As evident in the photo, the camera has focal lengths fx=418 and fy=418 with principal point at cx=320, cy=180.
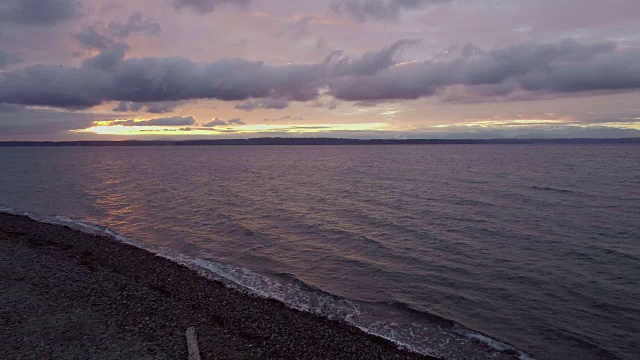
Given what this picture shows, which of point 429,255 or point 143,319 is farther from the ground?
point 143,319

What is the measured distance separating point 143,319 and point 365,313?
8.56m

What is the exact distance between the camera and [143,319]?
1424 centimetres

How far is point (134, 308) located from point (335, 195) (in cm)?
3948

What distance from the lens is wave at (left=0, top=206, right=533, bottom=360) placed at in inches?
575

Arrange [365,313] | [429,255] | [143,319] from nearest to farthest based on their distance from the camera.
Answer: [143,319], [365,313], [429,255]

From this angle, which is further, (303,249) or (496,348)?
(303,249)

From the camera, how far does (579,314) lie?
680 inches

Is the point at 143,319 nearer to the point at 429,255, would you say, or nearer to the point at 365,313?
the point at 365,313

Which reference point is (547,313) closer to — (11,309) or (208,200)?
(11,309)

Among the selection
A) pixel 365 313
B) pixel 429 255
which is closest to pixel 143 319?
pixel 365 313

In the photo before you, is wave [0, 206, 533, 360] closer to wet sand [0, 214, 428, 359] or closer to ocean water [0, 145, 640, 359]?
ocean water [0, 145, 640, 359]

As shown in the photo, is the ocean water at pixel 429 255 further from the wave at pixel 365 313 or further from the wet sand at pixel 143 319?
the wet sand at pixel 143 319

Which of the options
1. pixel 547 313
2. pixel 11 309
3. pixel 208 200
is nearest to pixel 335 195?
pixel 208 200

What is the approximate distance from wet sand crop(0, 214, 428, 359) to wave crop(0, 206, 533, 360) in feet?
3.07
